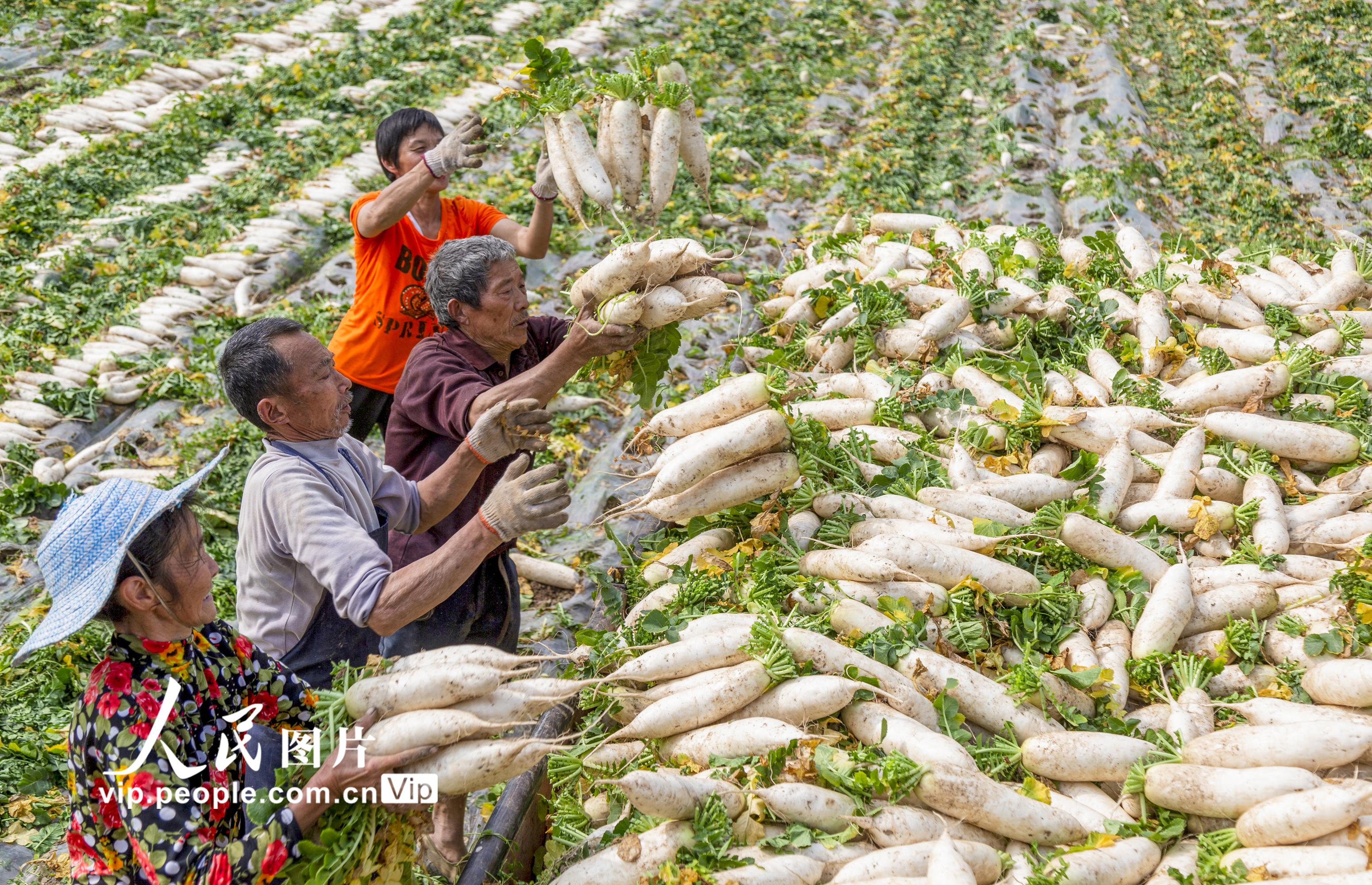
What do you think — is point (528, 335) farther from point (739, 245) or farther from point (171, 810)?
point (739, 245)

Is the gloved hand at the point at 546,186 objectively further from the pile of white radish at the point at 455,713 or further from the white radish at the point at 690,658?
the pile of white radish at the point at 455,713

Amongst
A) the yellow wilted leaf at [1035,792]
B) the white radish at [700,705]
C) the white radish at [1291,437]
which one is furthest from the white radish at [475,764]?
the white radish at [1291,437]

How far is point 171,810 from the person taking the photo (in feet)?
7.18

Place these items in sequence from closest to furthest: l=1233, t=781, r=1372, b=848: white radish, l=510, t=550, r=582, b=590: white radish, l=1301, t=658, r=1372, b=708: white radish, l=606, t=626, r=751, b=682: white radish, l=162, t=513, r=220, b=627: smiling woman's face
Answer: l=162, t=513, r=220, b=627: smiling woman's face → l=1233, t=781, r=1372, b=848: white radish → l=1301, t=658, r=1372, b=708: white radish → l=606, t=626, r=751, b=682: white radish → l=510, t=550, r=582, b=590: white radish

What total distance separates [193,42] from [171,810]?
12.0 meters

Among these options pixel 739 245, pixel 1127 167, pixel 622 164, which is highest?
pixel 622 164

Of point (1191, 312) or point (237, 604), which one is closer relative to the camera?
point (237, 604)

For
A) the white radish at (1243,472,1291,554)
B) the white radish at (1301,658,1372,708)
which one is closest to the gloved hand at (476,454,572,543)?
the white radish at (1301,658,1372,708)

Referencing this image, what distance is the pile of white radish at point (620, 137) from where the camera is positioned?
461cm

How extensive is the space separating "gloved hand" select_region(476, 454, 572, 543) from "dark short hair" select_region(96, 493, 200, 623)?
0.84 m

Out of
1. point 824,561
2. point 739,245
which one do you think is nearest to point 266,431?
point 824,561

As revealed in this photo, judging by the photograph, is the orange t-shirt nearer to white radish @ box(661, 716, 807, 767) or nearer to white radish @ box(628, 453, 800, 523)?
white radish @ box(628, 453, 800, 523)

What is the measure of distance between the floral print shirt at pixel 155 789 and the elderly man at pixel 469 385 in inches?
42.3

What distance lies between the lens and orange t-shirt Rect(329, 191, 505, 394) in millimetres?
4645
